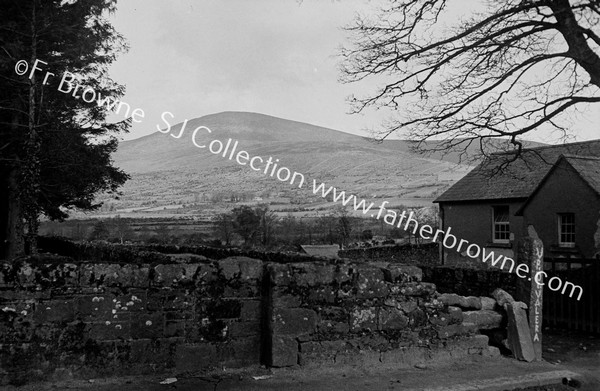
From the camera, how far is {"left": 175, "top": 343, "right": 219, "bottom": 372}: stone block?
218 inches

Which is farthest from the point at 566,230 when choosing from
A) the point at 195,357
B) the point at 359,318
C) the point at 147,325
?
the point at 147,325

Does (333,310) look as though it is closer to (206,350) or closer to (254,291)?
(254,291)

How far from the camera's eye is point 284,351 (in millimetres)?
5863

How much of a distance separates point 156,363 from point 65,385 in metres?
0.87

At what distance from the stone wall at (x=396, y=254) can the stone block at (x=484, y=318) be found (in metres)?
26.8

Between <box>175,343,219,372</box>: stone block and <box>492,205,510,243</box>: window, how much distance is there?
25.7 metres

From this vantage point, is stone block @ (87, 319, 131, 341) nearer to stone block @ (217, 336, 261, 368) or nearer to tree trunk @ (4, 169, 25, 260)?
stone block @ (217, 336, 261, 368)

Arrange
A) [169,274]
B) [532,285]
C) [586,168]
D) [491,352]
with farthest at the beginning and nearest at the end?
[586,168] → [532,285] → [491,352] → [169,274]

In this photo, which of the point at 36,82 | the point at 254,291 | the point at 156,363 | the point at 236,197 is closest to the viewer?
the point at 156,363

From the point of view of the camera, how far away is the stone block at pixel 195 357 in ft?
18.2

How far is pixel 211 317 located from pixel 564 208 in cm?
1969

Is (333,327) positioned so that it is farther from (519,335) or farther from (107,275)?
(519,335)

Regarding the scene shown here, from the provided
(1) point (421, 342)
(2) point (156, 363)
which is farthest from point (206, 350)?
(1) point (421, 342)

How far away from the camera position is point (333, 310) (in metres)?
6.13
